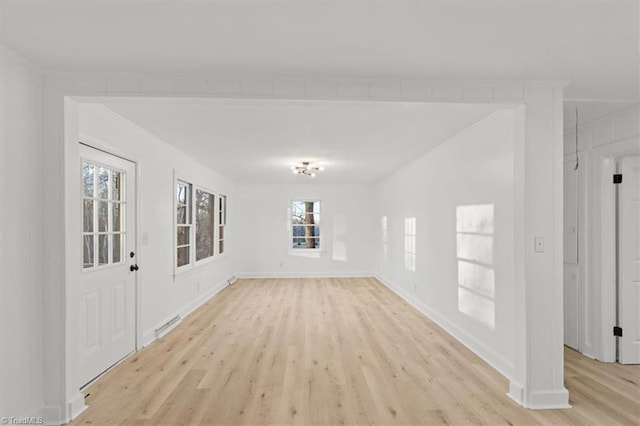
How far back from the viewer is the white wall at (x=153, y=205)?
11.3 feet

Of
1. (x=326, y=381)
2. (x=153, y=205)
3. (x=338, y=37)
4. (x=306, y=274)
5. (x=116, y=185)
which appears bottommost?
(x=306, y=274)

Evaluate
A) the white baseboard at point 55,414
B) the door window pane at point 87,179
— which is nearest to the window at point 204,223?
the door window pane at point 87,179

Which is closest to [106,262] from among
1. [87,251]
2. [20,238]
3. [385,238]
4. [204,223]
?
[87,251]

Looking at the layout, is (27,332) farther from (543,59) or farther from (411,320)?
(411,320)

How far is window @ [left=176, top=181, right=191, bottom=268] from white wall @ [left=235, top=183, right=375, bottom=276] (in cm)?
359

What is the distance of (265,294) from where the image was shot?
289 inches

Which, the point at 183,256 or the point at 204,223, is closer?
the point at 183,256

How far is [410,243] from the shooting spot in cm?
651

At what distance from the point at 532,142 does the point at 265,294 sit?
5660 millimetres

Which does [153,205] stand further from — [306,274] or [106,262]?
[306,274]

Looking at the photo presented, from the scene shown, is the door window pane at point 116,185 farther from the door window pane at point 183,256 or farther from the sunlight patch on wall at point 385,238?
the sunlight patch on wall at point 385,238

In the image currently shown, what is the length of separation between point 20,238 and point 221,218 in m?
5.82

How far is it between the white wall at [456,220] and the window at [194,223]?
3693 millimetres

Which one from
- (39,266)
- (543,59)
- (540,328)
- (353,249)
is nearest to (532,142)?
(543,59)
